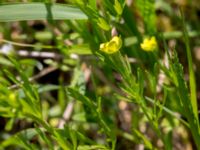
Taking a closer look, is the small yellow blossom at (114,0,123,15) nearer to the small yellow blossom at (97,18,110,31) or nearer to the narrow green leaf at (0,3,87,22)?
the small yellow blossom at (97,18,110,31)

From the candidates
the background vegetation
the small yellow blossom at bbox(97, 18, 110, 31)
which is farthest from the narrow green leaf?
the small yellow blossom at bbox(97, 18, 110, 31)

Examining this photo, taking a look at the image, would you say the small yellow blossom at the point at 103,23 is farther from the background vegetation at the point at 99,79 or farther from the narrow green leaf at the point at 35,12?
the narrow green leaf at the point at 35,12

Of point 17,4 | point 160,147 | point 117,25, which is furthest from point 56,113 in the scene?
point 17,4

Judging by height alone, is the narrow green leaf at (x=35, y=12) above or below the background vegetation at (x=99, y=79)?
above

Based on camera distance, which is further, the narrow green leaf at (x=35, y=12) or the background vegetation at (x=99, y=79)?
the narrow green leaf at (x=35, y=12)

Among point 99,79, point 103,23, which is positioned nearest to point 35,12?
point 103,23

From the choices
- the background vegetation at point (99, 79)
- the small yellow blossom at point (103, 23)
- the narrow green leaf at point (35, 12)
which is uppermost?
the small yellow blossom at point (103, 23)

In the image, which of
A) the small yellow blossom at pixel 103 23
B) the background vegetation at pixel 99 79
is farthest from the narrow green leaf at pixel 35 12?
the small yellow blossom at pixel 103 23

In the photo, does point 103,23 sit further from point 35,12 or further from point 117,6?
point 35,12

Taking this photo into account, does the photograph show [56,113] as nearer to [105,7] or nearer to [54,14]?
[54,14]

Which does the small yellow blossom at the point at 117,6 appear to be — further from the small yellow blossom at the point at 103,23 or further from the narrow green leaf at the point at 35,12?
the narrow green leaf at the point at 35,12
